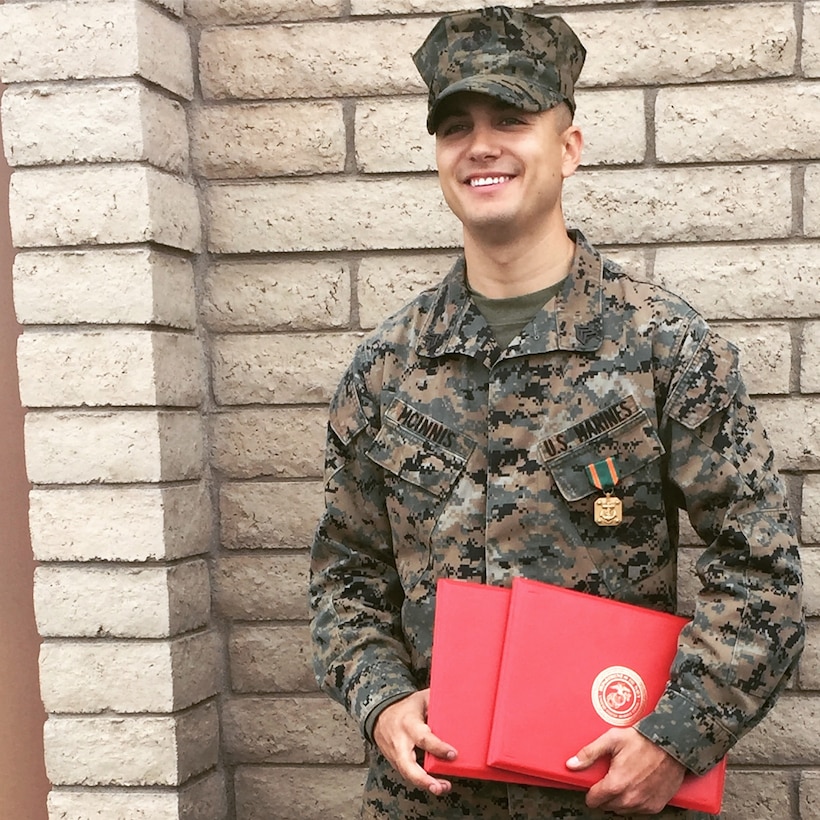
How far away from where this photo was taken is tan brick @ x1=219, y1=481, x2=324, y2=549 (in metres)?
2.46

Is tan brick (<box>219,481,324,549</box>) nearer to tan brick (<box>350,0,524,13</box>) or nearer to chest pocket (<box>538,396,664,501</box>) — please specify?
chest pocket (<box>538,396,664,501</box>)

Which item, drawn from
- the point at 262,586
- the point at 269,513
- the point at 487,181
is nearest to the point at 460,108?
the point at 487,181

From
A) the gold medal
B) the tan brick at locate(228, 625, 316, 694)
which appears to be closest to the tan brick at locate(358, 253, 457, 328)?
the tan brick at locate(228, 625, 316, 694)

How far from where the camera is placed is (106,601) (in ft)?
7.40

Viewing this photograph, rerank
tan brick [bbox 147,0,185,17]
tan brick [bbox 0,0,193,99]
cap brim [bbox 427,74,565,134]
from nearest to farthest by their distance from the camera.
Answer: cap brim [bbox 427,74,565,134]
tan brick [bbox 0,0,193,99]
tan brick [bbox 147,0,185,17]

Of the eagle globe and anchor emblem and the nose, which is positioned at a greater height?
the nose

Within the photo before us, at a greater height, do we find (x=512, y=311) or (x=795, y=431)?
(x=512, y=311)

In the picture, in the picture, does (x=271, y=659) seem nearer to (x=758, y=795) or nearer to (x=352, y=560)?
(x=352, y=560)

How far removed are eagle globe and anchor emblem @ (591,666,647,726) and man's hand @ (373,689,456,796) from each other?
0.78ft

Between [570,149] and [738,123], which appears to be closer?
[570,149]

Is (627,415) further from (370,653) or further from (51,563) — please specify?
(51,563)

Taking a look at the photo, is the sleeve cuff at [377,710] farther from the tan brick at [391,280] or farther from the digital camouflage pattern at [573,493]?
the tan brick at [391,280]

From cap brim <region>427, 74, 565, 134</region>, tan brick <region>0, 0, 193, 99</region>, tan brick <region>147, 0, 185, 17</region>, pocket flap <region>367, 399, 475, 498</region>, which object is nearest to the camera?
cap brim <region>427, 74, 565, 134</region>

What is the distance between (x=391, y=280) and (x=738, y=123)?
0.83 m
